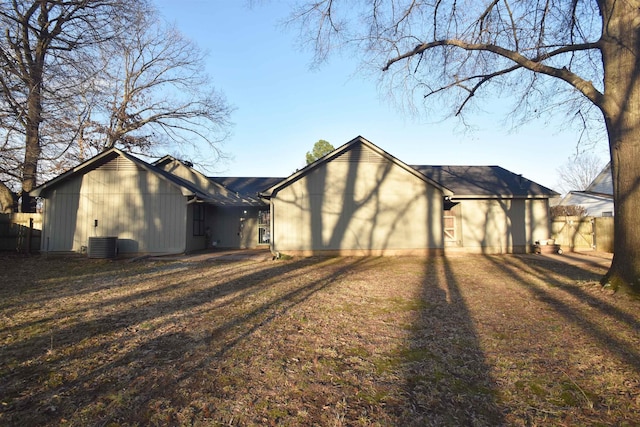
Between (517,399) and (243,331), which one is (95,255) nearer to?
(243,331)

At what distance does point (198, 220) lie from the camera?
53.3 ft

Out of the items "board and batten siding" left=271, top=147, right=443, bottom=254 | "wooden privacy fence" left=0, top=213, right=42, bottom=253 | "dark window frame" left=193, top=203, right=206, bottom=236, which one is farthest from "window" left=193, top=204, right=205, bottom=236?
"wooden privacy fence" left=0, top=213, right=42, bottom=253

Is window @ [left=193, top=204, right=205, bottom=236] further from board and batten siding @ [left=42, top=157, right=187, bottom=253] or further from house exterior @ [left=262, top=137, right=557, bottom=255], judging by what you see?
house exterior @ [left=262, top=137, right=557, bottom=255]

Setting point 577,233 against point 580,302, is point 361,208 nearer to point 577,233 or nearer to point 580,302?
point 580,302

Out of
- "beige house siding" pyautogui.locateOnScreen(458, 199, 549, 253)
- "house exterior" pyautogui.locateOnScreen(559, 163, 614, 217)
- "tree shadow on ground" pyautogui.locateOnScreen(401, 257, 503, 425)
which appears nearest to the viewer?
"tree shadow on ground" pyautogui.locateOnScreen(401, 257, 503, 425)

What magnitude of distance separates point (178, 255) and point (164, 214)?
72.1 inches

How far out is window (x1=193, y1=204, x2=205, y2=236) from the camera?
15.5 meters

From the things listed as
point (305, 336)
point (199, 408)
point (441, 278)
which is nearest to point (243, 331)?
point (305, 336)

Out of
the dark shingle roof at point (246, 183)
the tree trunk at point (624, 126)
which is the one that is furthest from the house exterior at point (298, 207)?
the tree trunk at point (624, 126)

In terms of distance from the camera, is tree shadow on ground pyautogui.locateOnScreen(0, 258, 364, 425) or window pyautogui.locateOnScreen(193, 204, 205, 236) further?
window pyautogui.locateOnScreen(193, 204, 205, 236)

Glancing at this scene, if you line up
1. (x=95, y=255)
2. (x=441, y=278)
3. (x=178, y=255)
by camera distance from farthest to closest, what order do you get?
(x=178, y=255), (x=95, y=255), (x=441, y=278)

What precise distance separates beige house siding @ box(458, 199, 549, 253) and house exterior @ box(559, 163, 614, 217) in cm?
1001

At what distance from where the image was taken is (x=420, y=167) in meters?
19.3

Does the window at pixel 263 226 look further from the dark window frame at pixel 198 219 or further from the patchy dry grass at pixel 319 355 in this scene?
the patchy dry grass at pixel 319 355
